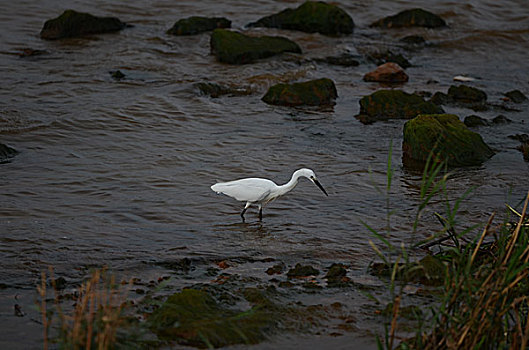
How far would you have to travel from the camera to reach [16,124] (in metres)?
9.62

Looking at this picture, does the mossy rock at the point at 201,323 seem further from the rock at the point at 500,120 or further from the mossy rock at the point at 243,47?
the mossy rock at the point at 243,47

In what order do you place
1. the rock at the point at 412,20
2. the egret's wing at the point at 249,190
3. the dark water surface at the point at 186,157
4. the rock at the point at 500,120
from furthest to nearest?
the rock at the point at 412,20 → the rock at the point at 500,120 → the egret's wing at the point at 249,190 → the dark water surface at the point at 186,157

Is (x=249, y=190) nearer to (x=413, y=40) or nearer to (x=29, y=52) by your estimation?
(x=29, y=52)

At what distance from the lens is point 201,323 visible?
4316mm

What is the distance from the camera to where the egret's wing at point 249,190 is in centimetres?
700

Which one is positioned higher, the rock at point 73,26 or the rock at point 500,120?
the rock at point 73,26

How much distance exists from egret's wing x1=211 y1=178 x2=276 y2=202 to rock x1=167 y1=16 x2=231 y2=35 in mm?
8897

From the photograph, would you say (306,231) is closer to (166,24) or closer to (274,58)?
(274,58)

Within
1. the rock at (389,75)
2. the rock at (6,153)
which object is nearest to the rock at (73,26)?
the rock at (389,75)

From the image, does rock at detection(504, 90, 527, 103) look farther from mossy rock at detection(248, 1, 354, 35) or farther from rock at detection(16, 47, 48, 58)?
rock at detection(16, 47, 48, 58)

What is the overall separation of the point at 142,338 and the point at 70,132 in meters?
5.86

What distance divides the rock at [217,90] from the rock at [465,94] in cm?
331

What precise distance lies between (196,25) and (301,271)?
11.1 meters

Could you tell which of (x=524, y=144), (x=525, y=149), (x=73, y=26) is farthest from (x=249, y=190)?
(x=73, y=26)
